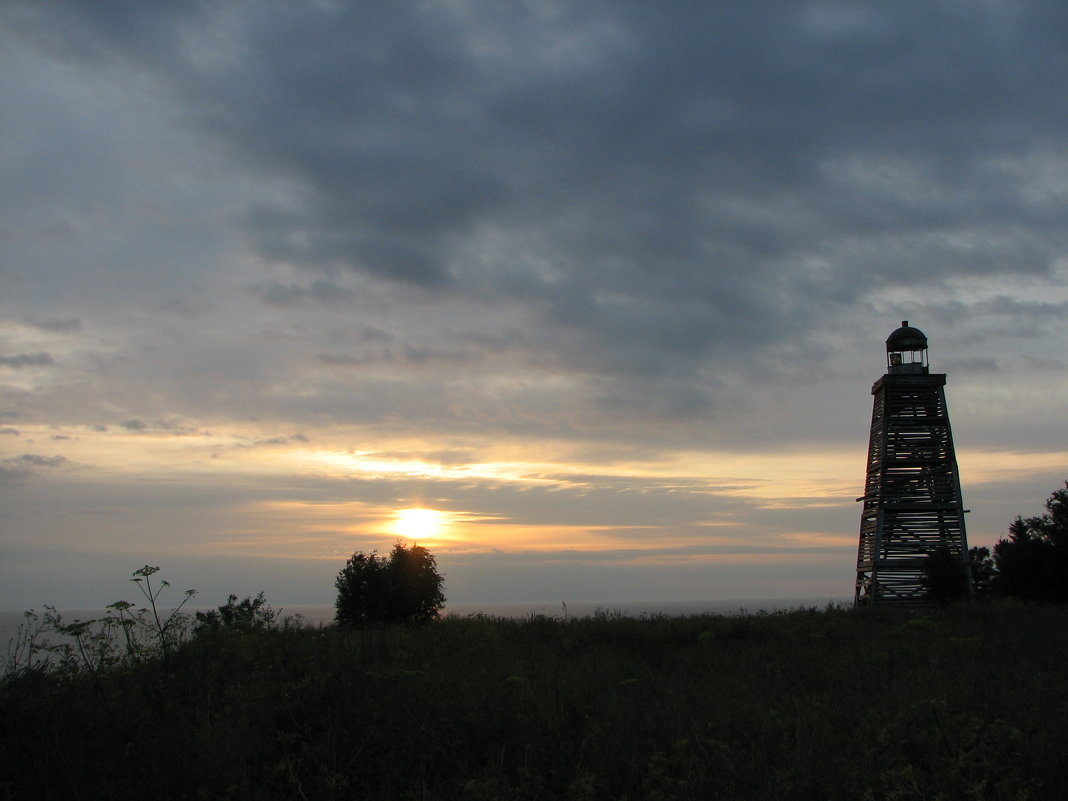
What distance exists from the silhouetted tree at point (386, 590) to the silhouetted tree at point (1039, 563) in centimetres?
2788

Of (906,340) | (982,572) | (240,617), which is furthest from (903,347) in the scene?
(240,617)

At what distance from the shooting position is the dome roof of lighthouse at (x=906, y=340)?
40.1 metres

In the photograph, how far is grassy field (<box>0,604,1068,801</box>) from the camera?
8.34 metres

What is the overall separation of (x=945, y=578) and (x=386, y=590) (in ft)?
A: 77.9

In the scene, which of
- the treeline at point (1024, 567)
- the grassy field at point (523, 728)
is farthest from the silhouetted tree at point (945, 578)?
the grassy field at point (523, 728)

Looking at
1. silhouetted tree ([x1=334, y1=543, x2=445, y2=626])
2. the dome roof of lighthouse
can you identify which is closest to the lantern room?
the dome roof of lighthouse

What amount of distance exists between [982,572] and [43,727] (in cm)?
4997

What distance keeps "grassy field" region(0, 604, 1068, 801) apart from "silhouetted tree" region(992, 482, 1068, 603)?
26.8m

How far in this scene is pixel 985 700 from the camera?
11.0 metres

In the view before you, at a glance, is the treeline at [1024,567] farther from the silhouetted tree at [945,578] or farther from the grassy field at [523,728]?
the grassy field at [523,728]

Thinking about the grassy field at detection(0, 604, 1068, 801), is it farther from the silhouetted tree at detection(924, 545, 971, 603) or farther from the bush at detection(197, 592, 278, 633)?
the silhouetted tree at detection(924, 545, 971, 603)

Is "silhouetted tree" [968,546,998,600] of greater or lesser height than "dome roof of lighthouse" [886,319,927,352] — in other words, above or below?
below

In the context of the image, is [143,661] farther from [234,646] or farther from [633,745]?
[633,745]

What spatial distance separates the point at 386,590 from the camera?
31.6 m
